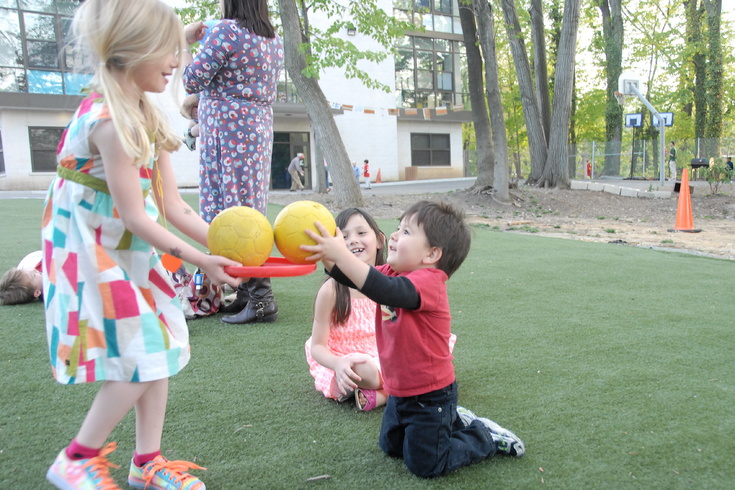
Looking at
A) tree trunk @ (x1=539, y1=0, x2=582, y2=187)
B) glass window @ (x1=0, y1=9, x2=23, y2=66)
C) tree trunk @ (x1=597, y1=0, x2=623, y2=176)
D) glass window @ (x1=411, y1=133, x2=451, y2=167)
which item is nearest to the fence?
tree trunk @ (x1=597, y1=0, x2=623, y2=176)

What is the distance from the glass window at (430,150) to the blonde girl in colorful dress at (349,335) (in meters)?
30.9

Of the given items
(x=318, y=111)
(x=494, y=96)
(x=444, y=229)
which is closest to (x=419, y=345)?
(x=444, y=229)

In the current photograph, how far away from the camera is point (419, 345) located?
202cm

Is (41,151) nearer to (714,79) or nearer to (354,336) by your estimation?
(354,336)

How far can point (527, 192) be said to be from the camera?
15328mm

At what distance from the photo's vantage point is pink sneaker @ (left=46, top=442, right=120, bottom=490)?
172 cm

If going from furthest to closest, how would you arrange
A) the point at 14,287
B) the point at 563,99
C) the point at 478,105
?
the point at 563,99 < the point at 478,105 < the point at 14,287

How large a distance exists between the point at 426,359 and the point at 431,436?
0.27 meters

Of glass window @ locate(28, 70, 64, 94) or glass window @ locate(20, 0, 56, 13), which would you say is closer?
glass window @ locate(20, 0, 56, 13)

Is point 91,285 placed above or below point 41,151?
below

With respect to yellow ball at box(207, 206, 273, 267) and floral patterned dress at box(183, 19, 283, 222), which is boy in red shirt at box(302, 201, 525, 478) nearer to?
yellow ball at box(207, 206, 273, 267)

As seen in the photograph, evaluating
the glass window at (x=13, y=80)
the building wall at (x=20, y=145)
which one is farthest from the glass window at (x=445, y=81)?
the glass window at (x=13, y=80)

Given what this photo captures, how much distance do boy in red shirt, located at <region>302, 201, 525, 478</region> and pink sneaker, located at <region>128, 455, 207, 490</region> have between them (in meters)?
0.72

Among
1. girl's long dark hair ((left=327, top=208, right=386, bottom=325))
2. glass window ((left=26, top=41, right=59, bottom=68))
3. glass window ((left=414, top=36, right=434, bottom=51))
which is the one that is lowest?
girl's long dark hair ((left=327, top=208, right=386, bottom=325))
